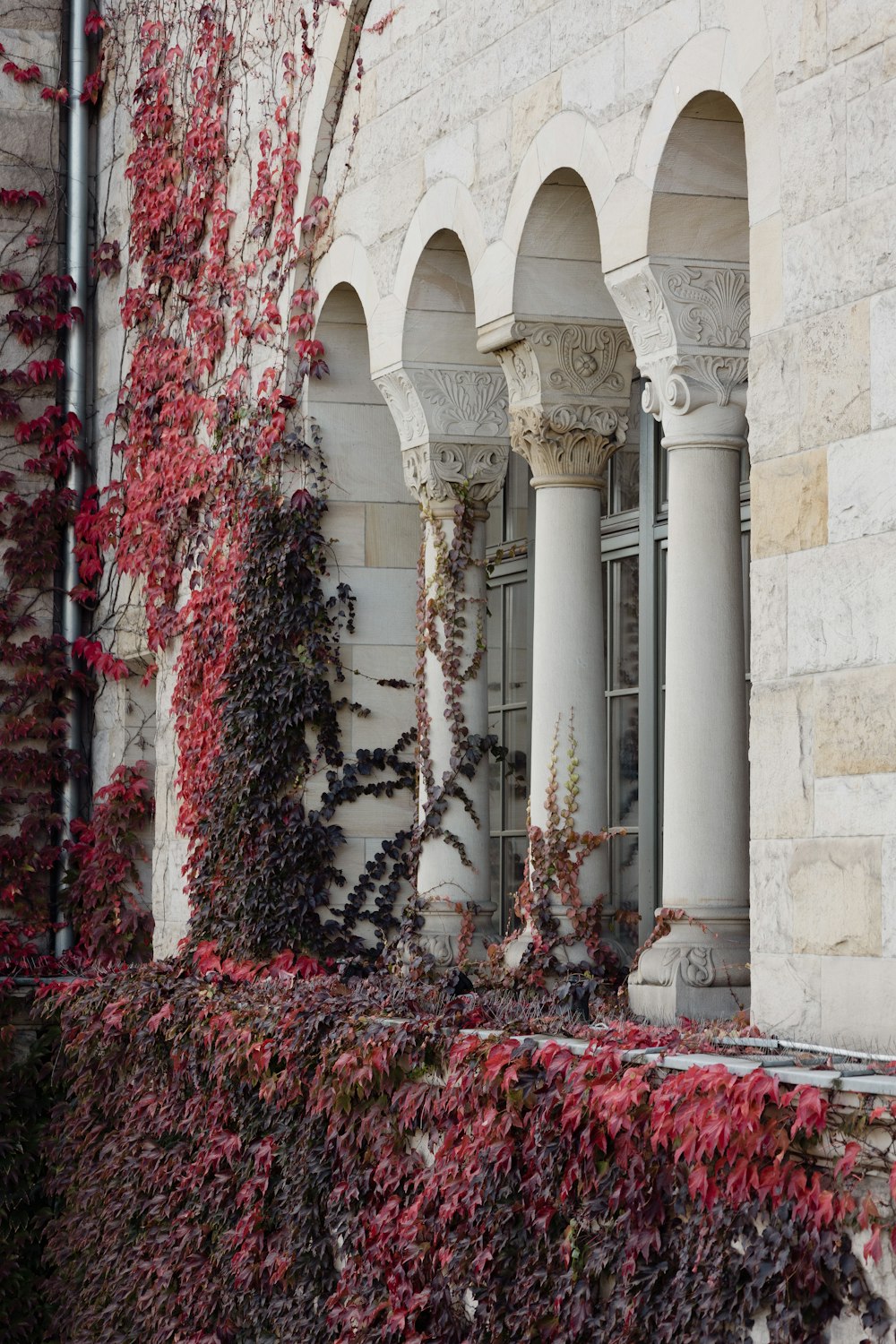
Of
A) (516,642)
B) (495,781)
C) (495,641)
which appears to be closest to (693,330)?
(516,642)

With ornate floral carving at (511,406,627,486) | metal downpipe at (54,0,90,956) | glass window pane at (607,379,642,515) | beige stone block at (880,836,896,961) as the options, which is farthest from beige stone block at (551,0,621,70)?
metal downpipe at (54,0,90,956)

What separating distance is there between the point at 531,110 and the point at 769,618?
8.07 feet

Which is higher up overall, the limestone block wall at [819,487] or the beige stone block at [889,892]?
the limestone block wall at [819,487]

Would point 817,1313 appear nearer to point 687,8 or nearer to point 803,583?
point 803,583

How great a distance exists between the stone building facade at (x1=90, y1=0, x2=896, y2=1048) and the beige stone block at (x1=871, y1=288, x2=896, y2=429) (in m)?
0.01

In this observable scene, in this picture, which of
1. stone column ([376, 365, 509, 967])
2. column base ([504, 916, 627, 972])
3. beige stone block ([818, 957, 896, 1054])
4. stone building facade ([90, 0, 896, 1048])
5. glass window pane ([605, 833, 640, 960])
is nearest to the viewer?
beige stone block ([818, 957, 896, 1054])

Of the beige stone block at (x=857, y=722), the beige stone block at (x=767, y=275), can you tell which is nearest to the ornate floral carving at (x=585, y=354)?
the beige stone block at (x=767, y=275)

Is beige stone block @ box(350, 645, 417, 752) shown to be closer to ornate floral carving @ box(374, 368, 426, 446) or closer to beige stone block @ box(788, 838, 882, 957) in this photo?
ornate floral carving @ box(374, 368, 426, 446)

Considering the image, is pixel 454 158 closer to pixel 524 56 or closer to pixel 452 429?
pixel 524 56

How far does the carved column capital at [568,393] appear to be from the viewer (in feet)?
22.1

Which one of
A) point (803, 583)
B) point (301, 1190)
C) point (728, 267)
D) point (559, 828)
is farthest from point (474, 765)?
point (803, 583)

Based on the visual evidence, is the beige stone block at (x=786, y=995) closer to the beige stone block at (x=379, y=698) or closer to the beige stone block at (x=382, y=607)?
the beige stone block at (x=379, y=698)

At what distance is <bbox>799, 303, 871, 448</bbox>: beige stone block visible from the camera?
4641 millimetres

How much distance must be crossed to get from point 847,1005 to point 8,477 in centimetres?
742
